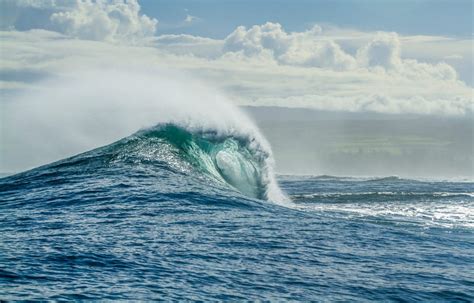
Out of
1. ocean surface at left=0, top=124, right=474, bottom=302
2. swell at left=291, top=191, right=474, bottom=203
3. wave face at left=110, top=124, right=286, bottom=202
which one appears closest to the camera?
ocean surface at left=0, top=124, right=474, bottom=302

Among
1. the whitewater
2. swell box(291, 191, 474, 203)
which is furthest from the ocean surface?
swell box(291, 191, 474, 203)

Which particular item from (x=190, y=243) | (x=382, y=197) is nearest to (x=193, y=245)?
(x=190, y=243)

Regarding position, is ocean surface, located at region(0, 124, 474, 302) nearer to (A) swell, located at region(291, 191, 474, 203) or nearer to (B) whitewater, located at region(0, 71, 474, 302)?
(B) whitewater, located at region(0, 71, 474, 302)

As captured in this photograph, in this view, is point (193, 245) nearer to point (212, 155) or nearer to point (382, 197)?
point (212, 155)

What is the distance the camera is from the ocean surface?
29.7ft

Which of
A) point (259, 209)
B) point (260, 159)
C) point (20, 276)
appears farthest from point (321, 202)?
point (20, 276)

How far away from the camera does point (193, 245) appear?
11656 mm

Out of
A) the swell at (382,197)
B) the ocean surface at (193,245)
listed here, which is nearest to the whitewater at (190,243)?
the ocean surface at (193,245)

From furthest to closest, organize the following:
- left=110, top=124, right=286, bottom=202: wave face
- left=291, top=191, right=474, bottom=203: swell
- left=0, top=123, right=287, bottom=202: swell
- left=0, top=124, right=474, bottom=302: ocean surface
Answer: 1. left=291, top=191, right=474, bottom=203: swell
2. left=110, top=124, right=286, bottom=202: wave face
3. left=0, top=123, right=287, bottom=202: swell
4. left=0, top=124, right=474, bottom=302: ocean surface

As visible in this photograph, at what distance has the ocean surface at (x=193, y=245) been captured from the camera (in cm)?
906

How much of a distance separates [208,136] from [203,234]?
1726cm

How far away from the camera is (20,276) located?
914 cm

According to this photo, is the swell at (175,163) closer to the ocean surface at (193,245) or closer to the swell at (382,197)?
the ocean surface at (193,245)

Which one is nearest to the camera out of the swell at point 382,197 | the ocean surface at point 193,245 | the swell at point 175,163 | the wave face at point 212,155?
the ocean surface at point 193,245
